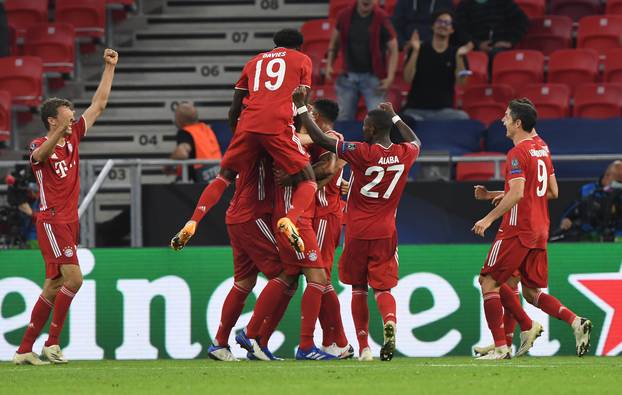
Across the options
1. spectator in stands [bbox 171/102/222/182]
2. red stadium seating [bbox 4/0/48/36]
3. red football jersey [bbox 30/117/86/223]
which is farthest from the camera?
red stadium seating [bbox 4/0/48/36]

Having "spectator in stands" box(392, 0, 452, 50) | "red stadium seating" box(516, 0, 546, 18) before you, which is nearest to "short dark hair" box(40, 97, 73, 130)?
"spectator in stands" box(392, 0, 452, 50)

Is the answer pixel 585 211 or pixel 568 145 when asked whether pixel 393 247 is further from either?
pixel 568 145

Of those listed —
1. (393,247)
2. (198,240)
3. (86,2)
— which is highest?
(86,2)

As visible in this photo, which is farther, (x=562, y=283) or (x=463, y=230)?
(x=463, y=230)

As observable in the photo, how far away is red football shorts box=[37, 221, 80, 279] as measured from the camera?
10234mm

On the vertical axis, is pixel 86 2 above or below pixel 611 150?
above

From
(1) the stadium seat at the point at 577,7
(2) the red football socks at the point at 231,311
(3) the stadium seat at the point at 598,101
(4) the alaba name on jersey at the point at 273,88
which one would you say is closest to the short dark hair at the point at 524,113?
(4) the alaba name on jersey at the point at 273,88

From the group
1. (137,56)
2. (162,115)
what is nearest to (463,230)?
(162,115)

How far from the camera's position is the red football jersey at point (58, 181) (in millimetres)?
10203

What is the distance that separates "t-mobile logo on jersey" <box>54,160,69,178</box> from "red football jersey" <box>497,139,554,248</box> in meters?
3.46

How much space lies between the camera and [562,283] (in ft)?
40.4

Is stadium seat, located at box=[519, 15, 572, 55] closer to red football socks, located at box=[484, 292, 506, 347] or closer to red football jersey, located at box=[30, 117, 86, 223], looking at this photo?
red football socks, located at box=[484, 292, 506, 347]

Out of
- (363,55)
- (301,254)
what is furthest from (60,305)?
(363,55)

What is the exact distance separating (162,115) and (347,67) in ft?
11.1
